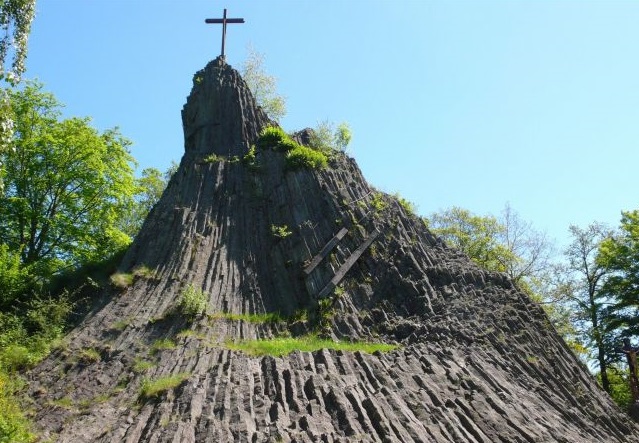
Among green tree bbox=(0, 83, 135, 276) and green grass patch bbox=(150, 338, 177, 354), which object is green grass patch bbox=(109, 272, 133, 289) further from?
green tree bbox=(0, 83, 135, 276)

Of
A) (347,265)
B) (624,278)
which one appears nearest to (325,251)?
(347,265)

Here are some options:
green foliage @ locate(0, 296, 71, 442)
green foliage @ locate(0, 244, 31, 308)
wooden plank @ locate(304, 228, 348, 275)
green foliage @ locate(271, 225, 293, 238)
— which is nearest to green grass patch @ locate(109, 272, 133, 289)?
green foliage @ locate(0, 296, 71, 442)

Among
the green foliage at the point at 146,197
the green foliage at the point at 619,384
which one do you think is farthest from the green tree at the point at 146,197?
the green foliage at the point at 619,384

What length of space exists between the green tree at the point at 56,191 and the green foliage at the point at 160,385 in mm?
12303

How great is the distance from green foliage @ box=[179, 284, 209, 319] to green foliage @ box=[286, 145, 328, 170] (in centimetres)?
789

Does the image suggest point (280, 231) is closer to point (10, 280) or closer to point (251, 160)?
point (251, 160)

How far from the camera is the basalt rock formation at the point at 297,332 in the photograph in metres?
11.5

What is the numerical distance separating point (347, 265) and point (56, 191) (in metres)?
15.0

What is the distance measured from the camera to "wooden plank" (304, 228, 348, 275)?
1929cm

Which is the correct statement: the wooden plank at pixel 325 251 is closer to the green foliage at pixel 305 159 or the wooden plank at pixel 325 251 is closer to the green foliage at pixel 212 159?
the green foliage at pixel 305 159

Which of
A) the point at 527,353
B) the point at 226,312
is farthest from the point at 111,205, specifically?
the point at 527,353

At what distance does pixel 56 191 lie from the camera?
25.5 metres

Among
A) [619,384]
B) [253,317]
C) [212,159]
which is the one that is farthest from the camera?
[619,384]

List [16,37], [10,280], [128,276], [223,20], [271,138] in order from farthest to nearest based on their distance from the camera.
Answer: [223,20], [271,138], [10,280], [128,276], [16,37]
